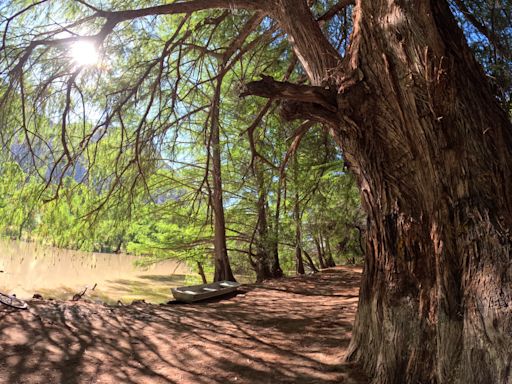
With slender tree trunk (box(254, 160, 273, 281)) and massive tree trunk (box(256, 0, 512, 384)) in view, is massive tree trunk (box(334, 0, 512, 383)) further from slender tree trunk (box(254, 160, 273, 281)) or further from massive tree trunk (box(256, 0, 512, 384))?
slender tree trunk (box(254, 160, 273, 281))

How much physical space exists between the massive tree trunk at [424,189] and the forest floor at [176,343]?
0.56 meters

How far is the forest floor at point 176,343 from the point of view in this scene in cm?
305

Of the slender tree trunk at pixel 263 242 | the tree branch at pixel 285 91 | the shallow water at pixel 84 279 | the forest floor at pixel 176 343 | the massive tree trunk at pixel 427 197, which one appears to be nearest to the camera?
the massive tree trunk at pixel 427 197

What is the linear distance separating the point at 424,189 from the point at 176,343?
102 inches

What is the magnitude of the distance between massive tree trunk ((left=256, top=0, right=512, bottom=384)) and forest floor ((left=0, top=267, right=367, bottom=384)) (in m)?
0.56

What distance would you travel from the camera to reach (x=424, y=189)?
260cm

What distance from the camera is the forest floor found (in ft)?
10.0

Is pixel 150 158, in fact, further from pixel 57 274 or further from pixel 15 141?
pixel 57 274

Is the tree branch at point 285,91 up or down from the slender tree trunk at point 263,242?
up

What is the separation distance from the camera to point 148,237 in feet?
37.9

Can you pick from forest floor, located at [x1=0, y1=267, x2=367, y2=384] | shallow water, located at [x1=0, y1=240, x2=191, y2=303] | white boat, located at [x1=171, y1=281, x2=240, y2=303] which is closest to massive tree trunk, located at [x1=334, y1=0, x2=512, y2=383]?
forest floor, located at [x1=0, y1=267, x2=367, y2=384]

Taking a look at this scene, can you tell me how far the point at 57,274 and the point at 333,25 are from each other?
14.4 metres

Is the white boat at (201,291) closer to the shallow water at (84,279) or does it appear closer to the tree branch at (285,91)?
the tree branch at (285,91)

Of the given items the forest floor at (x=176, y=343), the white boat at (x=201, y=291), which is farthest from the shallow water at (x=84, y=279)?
the forest floor at (x=176, y=343)
